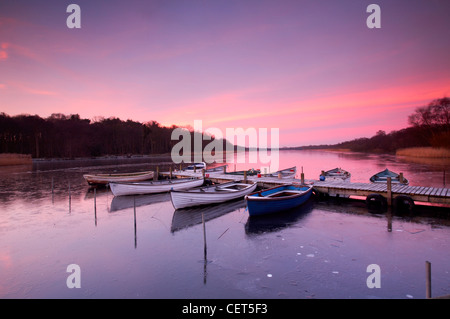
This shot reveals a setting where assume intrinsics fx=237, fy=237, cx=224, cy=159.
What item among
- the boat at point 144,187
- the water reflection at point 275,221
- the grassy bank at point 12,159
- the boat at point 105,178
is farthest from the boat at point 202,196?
the grassy bank at point 12,159

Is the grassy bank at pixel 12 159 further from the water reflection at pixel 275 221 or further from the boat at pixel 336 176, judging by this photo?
the boat at pixel 336 176

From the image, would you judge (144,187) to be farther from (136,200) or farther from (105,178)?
(105,178)

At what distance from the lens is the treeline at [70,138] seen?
75938mm

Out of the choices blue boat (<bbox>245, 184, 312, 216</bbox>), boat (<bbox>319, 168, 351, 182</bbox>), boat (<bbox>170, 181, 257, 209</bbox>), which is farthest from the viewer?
boat (<bbox>319, 168, 351, 182</bbox>)

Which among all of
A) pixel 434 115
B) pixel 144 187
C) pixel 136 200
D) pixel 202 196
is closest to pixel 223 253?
pixel 202 196

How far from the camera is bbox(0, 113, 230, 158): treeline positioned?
249 feet

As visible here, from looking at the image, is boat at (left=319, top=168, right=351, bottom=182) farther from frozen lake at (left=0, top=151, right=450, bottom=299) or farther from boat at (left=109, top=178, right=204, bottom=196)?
boat at (left=109, top=178, right=204, bottom=196)

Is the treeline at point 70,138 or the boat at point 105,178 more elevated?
the treeline at point 70,138

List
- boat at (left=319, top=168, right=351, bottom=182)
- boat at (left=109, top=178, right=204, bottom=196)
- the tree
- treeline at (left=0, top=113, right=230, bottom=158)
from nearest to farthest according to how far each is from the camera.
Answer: boat at (left=109, top=178, right=204, bottom=196), boat at (left=319, top=168, right=351, bottom=182), the tree, treeline at (left=0, top=113, right=230, bottom=158)

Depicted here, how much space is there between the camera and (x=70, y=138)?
282 ft

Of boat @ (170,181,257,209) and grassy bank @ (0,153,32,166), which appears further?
grassy bank @ (0,153,32,166)

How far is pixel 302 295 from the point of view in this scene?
21.8ft

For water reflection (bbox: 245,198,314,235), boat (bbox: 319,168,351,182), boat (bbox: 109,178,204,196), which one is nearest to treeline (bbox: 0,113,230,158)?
boat (bbox: 109,178,204,196)
